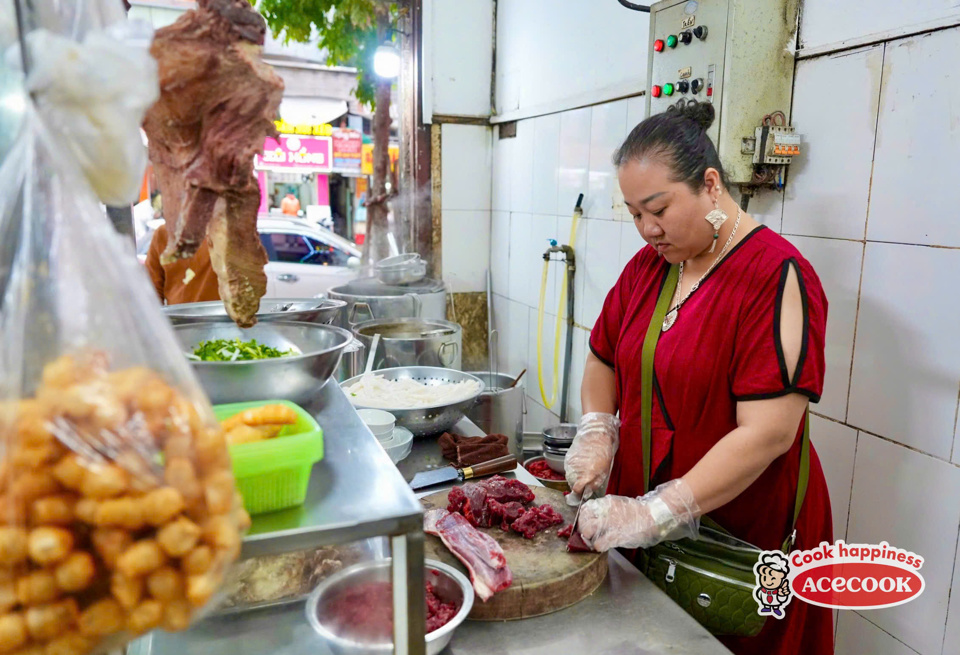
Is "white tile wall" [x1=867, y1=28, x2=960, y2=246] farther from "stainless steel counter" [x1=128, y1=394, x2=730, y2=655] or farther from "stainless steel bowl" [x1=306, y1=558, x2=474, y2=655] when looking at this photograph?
"stainless steel bowl" [x1=306, y1=558, x2=474, y2=655]

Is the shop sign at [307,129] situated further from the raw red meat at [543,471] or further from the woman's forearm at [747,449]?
the woman's forearm at [747,449]

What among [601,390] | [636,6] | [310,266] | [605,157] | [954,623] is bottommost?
[954,623]

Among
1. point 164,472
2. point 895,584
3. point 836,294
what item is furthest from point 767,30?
point 164,472

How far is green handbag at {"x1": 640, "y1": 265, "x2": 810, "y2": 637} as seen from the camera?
1.77 meters

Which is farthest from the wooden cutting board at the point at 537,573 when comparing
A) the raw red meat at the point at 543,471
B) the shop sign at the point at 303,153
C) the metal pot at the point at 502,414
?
the shop sign at the point at 303,153

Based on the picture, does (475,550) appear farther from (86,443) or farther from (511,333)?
(511,333)

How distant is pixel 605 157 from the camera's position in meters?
3.56

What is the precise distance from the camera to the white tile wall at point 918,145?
183 centimetres

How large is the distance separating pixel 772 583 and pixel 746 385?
578 millimetres

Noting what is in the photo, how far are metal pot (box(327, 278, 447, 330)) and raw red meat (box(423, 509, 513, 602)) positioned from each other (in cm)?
230

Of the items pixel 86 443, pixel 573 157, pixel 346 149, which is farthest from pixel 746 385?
pixel 346 149

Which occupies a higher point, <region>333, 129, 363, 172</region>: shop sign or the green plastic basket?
<region>333, 129, 363, 172</region>: shop sign

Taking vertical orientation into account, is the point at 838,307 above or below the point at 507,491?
above

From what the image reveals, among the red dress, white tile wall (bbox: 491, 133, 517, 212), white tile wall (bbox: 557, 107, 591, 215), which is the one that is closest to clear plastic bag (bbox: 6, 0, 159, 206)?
the red dress
